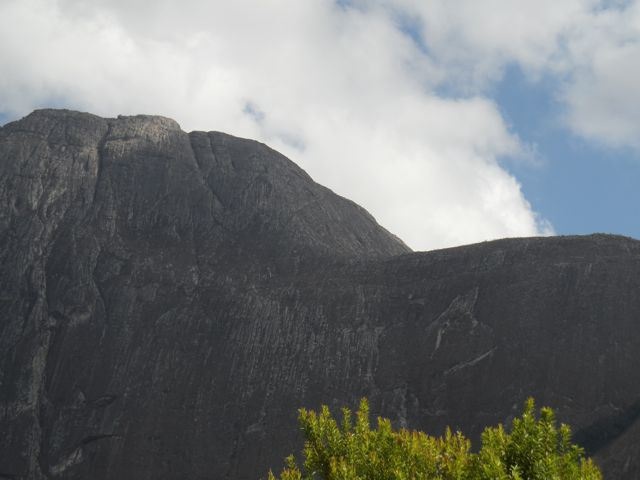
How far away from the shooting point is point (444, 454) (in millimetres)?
22062

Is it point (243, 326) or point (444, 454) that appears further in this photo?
point (243, 326)

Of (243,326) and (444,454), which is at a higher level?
(243,326)

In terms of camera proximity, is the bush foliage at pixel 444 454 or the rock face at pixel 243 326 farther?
the rock face at pixel 243 326

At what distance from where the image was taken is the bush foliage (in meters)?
19.6

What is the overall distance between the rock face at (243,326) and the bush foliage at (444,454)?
30627 mm

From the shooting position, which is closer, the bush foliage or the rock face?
the bush foliage

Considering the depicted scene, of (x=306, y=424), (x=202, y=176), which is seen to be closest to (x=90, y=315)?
(x=202, y=176)

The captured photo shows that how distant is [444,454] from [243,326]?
4811 centimetres

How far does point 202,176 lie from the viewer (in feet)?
283

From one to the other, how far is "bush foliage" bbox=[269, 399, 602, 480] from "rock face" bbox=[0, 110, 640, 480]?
100ft

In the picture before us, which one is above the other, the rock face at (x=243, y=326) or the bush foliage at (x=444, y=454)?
the rock face at (x=243, y=326)

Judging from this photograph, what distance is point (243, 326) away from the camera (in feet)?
227

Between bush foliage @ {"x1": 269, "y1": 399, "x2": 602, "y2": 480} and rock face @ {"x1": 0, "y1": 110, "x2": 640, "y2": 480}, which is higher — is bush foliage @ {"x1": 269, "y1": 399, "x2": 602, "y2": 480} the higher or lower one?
the lower one

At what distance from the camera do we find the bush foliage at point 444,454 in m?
19.6
